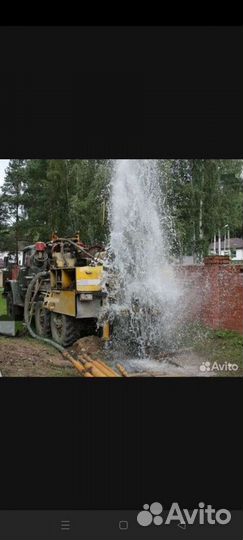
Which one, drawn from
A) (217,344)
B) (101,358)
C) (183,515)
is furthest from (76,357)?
(183,515)

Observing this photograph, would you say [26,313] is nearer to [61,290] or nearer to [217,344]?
[61,290]

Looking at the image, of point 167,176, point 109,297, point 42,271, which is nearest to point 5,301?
point 42,271

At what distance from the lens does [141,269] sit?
319 centimetres

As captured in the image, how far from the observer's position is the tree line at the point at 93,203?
9.89 ft

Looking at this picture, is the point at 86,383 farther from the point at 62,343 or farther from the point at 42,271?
the point at 42,271

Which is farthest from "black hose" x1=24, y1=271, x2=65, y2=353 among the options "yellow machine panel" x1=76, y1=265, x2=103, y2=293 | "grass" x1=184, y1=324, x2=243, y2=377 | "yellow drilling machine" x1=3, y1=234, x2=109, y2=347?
"grass" x1=184, y1=324, x2=243, y2=377

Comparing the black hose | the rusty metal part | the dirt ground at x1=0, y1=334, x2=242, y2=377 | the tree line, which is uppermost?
the tree line

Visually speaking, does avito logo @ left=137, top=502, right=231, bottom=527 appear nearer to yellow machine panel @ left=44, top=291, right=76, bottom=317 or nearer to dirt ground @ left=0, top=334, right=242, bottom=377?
dirt ground @ left=0, top=334, right=242, bottom=377

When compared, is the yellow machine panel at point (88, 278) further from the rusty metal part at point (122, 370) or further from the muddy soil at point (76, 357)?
the rusty metal part at point (122, 370)

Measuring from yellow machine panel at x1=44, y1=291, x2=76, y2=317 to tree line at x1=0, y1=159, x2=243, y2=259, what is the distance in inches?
15.4

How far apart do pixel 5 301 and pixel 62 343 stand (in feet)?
1.33

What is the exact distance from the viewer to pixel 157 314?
10.8ft

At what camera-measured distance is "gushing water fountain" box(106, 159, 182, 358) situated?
123 inches

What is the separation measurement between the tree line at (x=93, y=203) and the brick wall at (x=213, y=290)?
10cm
